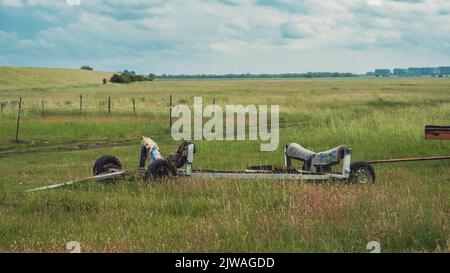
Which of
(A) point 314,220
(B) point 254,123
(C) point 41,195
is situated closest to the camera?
(A) point 314,220

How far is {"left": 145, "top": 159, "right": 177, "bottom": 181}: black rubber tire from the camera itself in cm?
1127

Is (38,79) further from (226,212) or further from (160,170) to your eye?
(226,212)

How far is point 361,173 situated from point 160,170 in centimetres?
377

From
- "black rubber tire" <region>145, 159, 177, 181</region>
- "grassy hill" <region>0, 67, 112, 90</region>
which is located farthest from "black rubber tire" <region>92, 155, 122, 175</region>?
"grassy hill" <region>0, 67, 112, 90</region>

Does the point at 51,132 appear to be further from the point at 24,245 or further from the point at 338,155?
the point at 24,245

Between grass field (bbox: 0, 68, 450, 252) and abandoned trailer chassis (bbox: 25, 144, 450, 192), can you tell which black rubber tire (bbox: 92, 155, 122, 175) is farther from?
grass field (bbox: 0, 68, 450, 252)

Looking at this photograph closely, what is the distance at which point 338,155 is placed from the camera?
1125 cm

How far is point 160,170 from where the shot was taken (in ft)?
37.3

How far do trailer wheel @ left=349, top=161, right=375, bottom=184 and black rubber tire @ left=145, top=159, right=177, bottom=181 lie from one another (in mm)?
3307

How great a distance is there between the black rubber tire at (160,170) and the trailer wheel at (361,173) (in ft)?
10.9

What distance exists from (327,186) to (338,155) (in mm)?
682

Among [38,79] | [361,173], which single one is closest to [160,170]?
[361,173]

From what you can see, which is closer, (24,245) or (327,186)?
(24,245)
